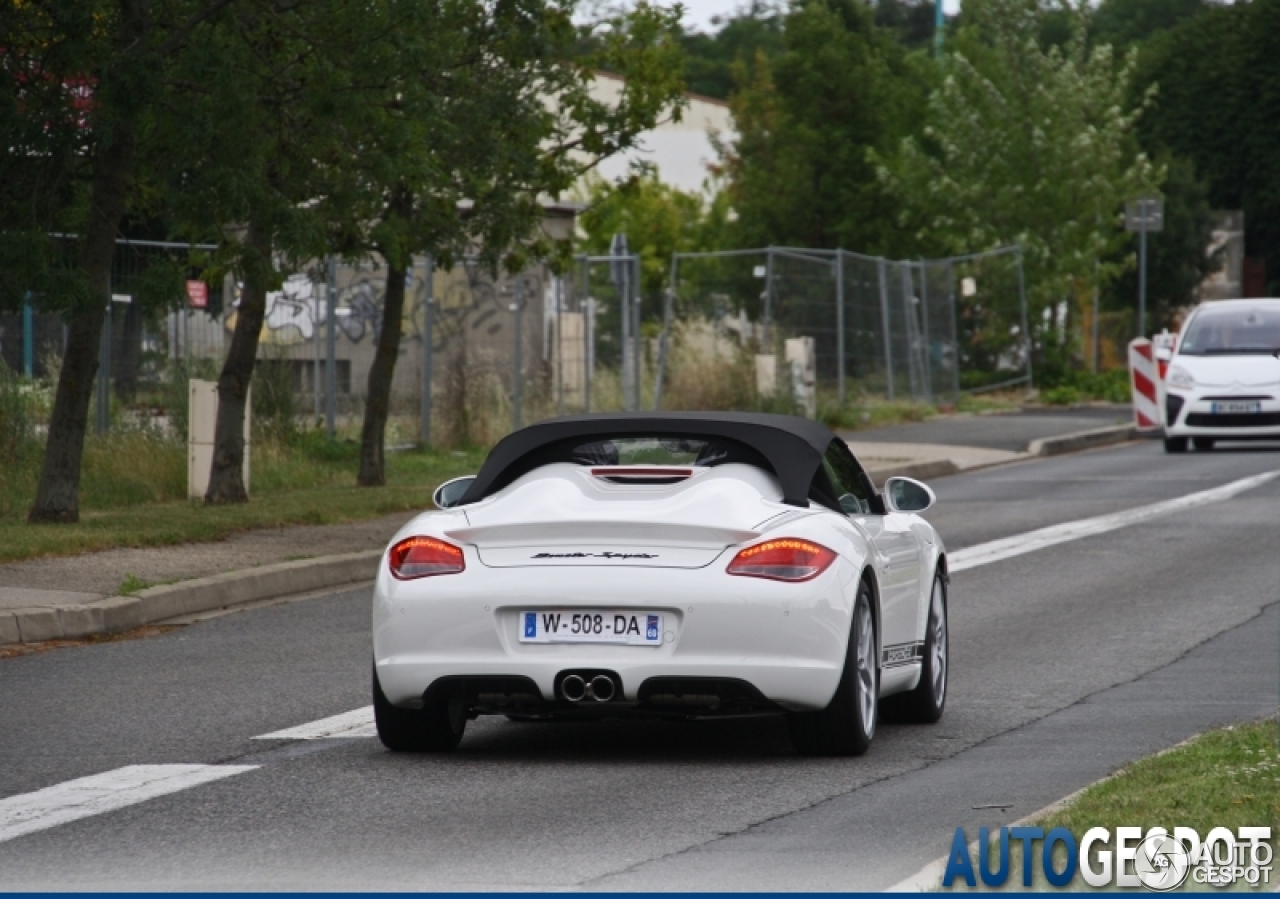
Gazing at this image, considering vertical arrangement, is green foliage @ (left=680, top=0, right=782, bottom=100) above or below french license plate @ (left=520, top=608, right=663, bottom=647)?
above

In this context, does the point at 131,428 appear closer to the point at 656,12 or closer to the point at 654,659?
the point at 656,12

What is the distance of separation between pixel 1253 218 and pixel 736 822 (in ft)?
225

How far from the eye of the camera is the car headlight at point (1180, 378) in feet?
98.4

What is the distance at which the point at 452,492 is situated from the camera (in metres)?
9.97

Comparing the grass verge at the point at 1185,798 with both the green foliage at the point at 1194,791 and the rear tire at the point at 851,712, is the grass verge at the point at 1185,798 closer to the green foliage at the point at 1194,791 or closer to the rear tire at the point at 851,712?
the green foliage at the point at 1194,791

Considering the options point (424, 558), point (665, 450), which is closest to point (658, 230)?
point (665, 450)

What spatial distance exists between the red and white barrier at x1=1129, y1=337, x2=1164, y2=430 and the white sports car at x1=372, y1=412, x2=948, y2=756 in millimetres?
25165

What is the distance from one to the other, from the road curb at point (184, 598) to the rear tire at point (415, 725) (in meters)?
4.43

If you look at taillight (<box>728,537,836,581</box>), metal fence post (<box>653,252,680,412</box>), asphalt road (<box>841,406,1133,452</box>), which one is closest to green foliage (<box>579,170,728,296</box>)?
asphalt road (<box>841,406,1133,452</box>)

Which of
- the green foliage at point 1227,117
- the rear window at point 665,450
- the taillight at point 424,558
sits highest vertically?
the green foliage at point 1227,117

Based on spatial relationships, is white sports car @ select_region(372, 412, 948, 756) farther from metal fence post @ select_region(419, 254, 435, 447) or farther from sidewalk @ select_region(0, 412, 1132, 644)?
metal fence post @ select_region(419, 254, 435, 447)

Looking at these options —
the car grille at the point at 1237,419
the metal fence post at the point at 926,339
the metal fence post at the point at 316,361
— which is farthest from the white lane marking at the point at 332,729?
the metal fence post at the point at 926,339

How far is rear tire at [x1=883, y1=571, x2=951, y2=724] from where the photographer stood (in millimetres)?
10086

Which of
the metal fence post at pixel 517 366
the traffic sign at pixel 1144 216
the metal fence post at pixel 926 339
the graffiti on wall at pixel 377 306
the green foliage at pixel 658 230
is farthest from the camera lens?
the green foliage at pixel 658 230
